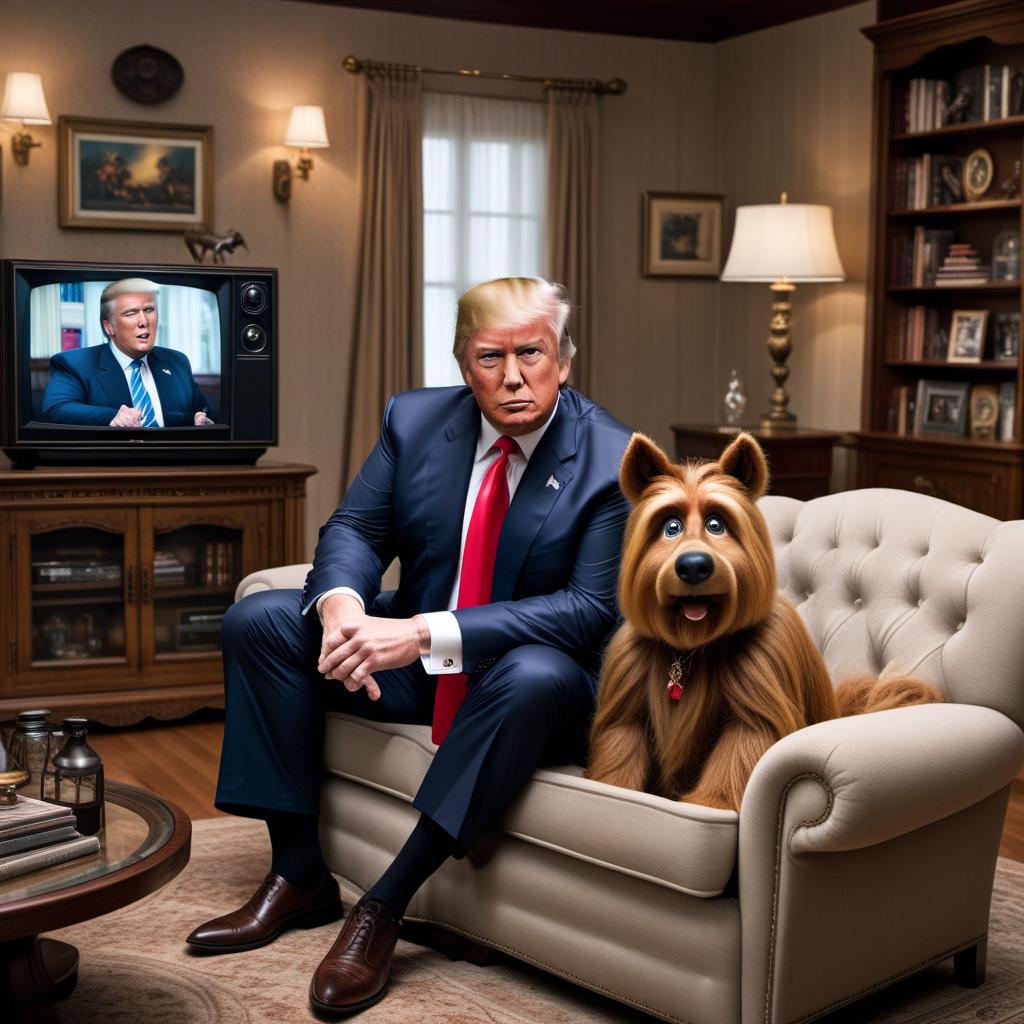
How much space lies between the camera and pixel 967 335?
488 centimetres

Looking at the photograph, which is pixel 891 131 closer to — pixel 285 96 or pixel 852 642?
pixel 285 96

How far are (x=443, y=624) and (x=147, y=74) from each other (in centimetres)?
352

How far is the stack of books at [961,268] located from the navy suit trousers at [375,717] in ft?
9.63

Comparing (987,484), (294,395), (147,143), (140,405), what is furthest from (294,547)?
(987,484)

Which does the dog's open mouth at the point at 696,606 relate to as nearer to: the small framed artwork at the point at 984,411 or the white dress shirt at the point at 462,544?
the white dress shirt at the point at 462,544

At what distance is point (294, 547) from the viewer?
173 inches

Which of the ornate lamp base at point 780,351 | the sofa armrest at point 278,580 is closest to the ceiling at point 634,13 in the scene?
the ornate lamp base at point 780,351

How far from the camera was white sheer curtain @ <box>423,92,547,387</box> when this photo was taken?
5.74 meters

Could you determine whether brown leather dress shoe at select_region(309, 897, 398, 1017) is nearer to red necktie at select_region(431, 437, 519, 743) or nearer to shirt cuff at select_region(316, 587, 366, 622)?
red necktie at select_region(431, 437, 519, 743)

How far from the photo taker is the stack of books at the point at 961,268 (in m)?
4.80

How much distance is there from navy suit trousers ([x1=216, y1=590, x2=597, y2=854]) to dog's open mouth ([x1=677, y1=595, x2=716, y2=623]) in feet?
0.96

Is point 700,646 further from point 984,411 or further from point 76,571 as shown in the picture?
point 984,411

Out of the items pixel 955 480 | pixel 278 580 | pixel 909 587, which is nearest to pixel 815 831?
pixel 909 587

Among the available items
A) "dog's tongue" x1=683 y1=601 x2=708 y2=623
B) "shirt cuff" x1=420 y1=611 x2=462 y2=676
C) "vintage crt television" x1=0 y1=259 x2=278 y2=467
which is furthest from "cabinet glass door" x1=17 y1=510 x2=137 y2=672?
"dog's tongue" x1=683 y1=601 x2=708 y2=623
